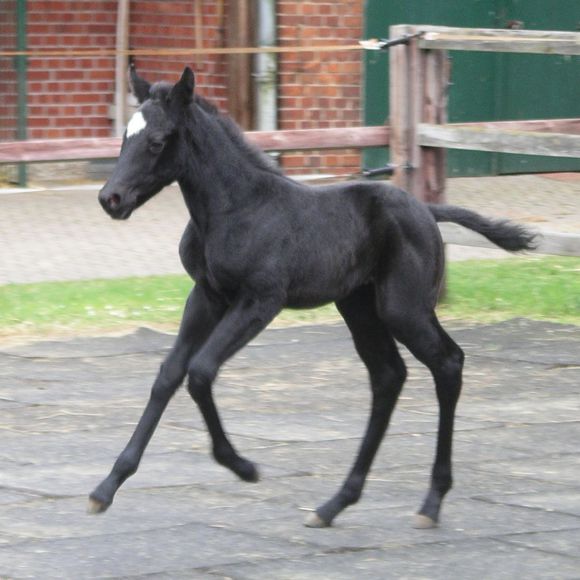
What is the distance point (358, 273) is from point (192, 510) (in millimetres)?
1058

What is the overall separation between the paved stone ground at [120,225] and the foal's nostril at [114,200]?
5.59 meters

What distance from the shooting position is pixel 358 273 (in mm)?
5590

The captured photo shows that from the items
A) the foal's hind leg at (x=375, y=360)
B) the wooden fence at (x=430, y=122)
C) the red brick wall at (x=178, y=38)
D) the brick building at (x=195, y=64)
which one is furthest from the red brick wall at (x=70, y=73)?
the foal's hind leg at (x=375, y=360)

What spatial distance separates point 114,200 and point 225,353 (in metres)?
0.65

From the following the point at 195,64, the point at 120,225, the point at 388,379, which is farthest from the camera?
the point at 195,64

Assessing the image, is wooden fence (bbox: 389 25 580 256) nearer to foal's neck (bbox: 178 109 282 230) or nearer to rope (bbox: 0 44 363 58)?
rope (bbox: 0 44 363 58)

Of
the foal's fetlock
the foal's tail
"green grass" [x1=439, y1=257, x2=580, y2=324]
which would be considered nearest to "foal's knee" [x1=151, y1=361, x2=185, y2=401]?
the foal's fetlock

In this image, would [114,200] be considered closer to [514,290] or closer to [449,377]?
[449,377]

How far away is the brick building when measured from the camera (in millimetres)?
14641

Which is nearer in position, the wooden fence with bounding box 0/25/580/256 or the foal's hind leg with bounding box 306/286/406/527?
the foal's hind leg with bounding box 306/286/406/527

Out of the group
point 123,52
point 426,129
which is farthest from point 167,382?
point 123,52

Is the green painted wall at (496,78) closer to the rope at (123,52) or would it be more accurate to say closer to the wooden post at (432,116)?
the rope at (123,52)

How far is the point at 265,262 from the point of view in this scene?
17.6 feet

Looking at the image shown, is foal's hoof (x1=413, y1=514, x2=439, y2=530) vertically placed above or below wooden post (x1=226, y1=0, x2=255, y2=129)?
below
